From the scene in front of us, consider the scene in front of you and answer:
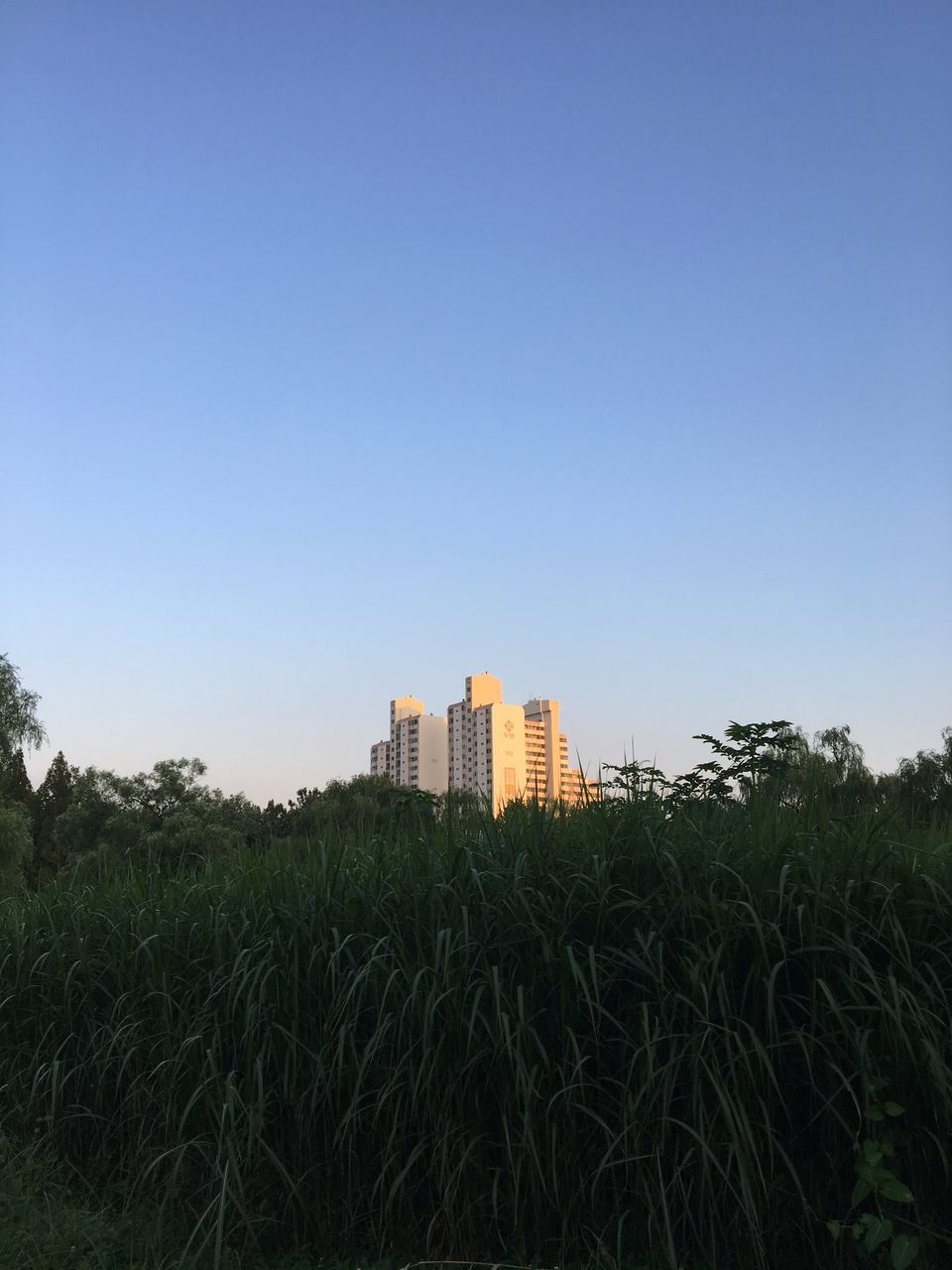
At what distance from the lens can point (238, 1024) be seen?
396 centimetres

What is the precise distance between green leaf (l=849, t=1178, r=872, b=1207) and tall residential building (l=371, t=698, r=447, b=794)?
136 ft

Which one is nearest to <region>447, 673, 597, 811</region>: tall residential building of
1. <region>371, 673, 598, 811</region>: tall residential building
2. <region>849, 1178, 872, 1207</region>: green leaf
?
Result: <region>371, 673, 598, 811</region>: tall residential building

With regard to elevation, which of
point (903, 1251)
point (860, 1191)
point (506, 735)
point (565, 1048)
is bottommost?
point (903, 1251)

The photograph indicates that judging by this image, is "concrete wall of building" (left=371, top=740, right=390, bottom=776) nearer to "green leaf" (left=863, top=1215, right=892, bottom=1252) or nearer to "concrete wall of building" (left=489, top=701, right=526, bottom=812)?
"concrete wall of building" (left=489, top=701, right=526, bottom=812)

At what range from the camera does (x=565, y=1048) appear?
10.9 ft

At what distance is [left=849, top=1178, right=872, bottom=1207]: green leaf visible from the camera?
296 cm

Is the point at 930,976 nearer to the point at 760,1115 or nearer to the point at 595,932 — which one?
the point at 760,1115

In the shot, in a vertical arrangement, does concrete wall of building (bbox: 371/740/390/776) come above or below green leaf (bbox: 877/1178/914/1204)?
above

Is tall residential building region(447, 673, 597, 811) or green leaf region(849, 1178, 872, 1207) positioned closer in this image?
green leaf region(849, 1178, 872, 1207)

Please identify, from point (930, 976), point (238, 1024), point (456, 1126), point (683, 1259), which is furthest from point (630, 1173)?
point (238, 1024)

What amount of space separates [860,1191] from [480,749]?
7715 centimetres

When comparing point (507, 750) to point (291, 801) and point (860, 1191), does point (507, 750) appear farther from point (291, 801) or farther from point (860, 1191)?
point (860, 1191)

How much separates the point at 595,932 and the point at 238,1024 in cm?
150

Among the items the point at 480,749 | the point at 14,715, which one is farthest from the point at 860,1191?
the point at 480,749
